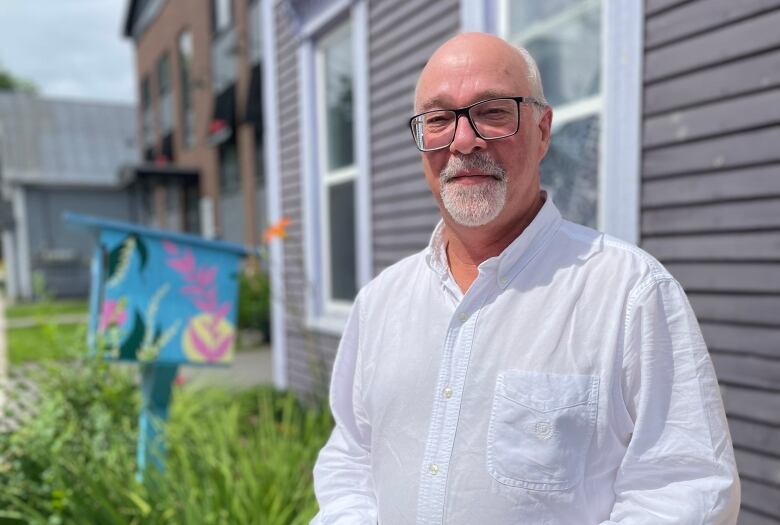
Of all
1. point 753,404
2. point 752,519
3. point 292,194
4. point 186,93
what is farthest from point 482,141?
point 186,93

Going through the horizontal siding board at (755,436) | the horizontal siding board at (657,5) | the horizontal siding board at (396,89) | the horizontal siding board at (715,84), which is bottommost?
the horizontal siding board at (755,436)

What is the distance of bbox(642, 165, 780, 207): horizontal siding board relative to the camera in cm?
207

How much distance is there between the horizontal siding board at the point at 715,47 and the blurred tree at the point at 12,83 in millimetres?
50741

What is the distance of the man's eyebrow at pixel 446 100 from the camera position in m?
1.19

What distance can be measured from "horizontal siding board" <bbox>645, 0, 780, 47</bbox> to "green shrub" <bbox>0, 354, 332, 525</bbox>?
2.48m

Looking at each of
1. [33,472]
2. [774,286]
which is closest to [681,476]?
[774,286]

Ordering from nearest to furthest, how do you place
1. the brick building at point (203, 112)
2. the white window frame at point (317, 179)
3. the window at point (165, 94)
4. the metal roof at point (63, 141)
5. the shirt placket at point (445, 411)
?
1. the shirt placket at point (445, 411)
2. the white window frame at point (317, 179)
3. the brick building at point (203, 112)
4. the window at point (165, 94)
5. the metal roof at point (63, 141)

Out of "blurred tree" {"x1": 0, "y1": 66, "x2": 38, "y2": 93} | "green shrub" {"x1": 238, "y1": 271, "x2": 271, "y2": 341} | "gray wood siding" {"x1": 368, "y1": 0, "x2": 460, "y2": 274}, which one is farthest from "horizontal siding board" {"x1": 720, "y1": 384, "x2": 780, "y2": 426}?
"blurred tree" {"x1": 0, "y1": 66, "x2": 38, "y2": 93}

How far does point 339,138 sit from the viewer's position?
532cm

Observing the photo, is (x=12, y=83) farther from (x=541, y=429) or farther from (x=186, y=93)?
(x=541, y=429)

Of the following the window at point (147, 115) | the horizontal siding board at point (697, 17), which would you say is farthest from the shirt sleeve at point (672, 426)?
the window at point (147, 115)

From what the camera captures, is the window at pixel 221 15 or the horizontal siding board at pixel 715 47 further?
the window at pixel 221 15

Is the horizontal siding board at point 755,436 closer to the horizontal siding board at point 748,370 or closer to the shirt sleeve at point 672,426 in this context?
the horizontal siding board at point 748,370

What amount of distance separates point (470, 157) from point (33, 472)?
2841 mm
